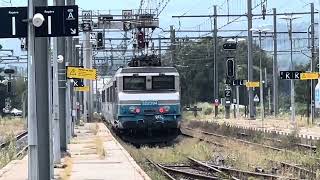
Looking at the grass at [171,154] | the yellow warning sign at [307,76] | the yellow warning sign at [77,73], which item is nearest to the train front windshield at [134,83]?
the grass at [171,154]

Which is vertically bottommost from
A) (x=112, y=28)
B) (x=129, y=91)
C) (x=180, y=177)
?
(x=180, y=177)

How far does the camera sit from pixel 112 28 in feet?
166

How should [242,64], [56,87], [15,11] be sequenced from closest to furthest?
[15,11] < [56,87] < [242,64]

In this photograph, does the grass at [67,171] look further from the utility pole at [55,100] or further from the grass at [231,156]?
the grass at [231,156]

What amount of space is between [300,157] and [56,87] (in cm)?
736

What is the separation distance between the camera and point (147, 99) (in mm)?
26844

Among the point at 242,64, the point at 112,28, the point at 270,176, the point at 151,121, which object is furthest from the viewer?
the point at 242,64

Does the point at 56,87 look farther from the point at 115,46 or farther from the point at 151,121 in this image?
the point at 115,46

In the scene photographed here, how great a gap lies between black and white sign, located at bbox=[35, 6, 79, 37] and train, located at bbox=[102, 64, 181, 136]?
16.7 metres

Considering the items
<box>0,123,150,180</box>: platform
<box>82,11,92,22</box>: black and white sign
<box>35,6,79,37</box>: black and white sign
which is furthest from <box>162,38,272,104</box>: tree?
<box>35,6,79,37</box>: black and white sign

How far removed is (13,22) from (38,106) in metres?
1.40

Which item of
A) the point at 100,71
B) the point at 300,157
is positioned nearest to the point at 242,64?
the point at 100,71

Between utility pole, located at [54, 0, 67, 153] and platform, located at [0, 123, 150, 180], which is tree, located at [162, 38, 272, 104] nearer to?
platform, located at [0, 123, 150, 180]

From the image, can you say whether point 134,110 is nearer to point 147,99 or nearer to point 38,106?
point 147,99
